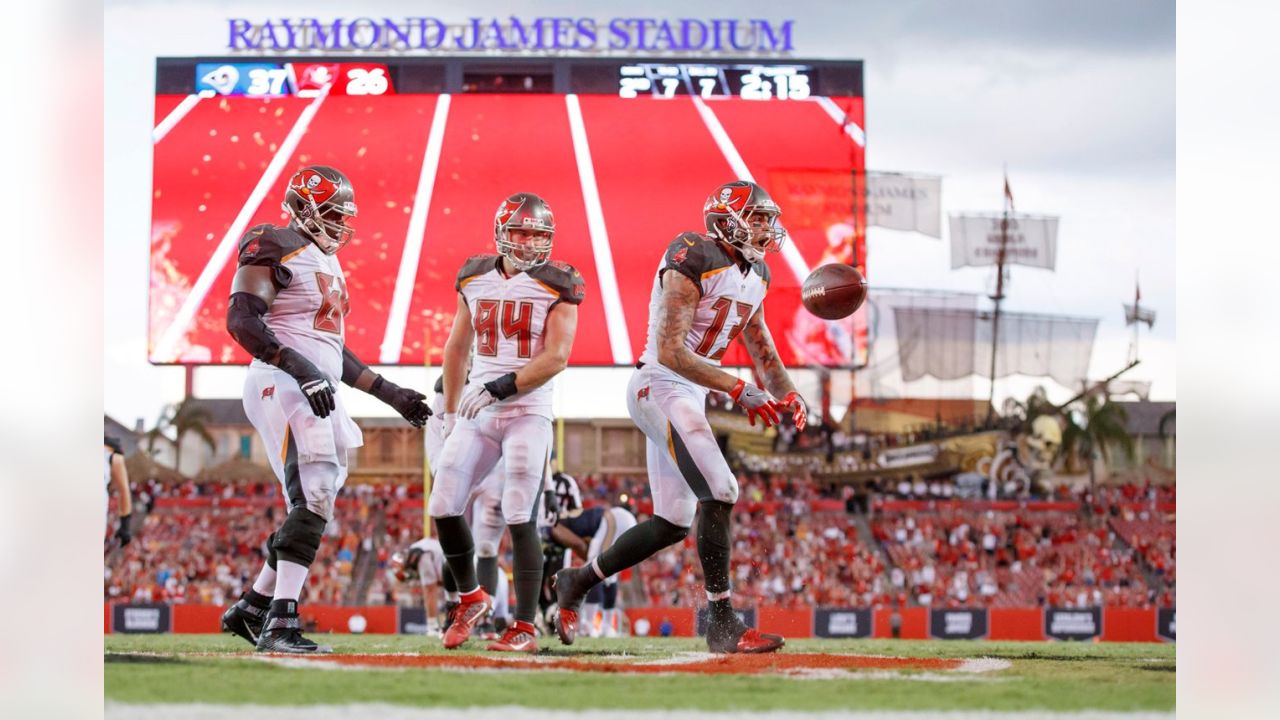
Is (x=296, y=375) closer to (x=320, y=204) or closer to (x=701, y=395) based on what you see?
(x=320, y=204)

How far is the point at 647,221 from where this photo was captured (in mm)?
21156

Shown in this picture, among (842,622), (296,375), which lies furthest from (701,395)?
(842,622)

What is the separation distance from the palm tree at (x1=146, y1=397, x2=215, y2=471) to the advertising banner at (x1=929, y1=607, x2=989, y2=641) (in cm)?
1518

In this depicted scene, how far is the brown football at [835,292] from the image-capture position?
758 cm

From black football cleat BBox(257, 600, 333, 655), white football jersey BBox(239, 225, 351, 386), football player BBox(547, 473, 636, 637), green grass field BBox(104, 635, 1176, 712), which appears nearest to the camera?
green grass field BBox(104, 635, 1176, 712)

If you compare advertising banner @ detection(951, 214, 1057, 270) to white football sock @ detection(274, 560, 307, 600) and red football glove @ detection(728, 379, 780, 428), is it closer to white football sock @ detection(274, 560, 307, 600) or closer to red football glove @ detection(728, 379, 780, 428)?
red football glove @ detection(728, 379, 780, 428)

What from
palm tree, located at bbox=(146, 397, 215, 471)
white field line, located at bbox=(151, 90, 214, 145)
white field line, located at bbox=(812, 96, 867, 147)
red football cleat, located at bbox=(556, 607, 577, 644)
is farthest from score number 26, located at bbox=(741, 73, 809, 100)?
red football cleat, located at bbox=(556, 607, 577, 644)

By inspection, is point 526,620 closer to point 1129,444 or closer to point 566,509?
point 566,509

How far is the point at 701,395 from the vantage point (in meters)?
7.29

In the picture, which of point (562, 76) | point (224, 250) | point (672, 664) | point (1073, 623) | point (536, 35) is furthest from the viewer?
point (536, 35)

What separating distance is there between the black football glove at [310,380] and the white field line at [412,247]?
1355cm

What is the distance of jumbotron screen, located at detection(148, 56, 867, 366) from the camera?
20406 millimetres

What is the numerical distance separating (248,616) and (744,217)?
3.15 metres
